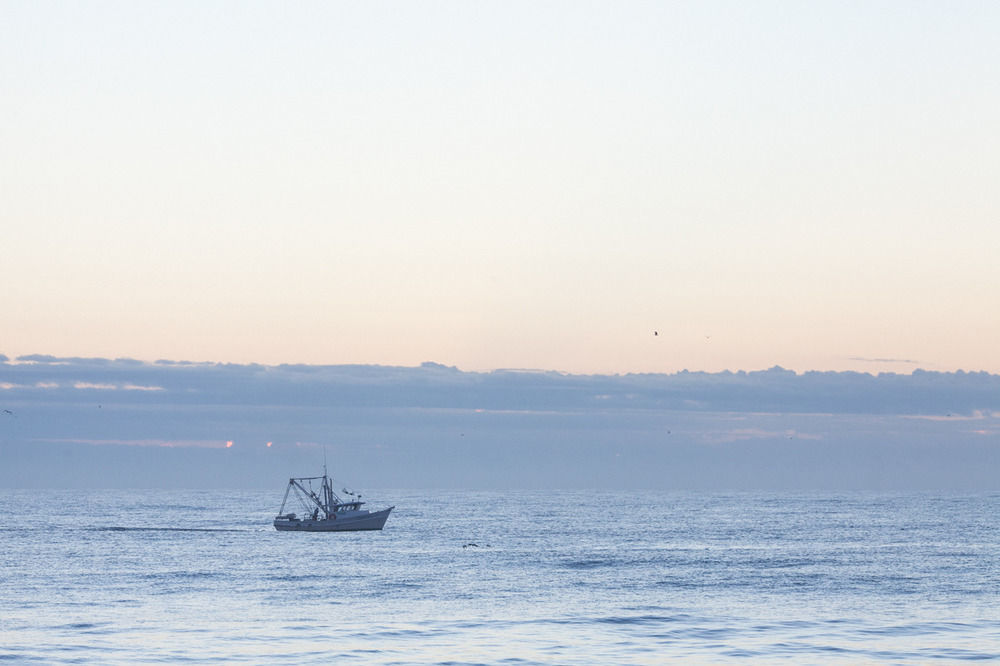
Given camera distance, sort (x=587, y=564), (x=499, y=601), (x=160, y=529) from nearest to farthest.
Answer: (x=499, y=601) → (x=587, y=564) → (x=160, y=529)

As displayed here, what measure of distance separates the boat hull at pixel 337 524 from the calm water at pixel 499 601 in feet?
43.1

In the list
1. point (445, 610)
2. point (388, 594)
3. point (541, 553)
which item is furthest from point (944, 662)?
point (541, 553)

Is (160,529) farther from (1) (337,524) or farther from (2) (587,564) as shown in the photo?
(2) (587,564)

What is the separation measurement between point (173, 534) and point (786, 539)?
84.6 meters

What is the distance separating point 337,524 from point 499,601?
285ft

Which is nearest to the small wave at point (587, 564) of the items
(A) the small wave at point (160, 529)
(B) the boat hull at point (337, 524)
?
(B) the boat hull at point (337, 524)

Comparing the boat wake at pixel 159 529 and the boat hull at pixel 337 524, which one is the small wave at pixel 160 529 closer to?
the boat wake at pixel 159 529

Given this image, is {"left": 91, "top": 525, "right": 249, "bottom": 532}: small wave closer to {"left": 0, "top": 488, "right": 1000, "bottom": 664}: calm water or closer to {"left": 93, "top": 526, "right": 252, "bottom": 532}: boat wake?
{"left": 93, "top": 526, "right": 252, "bottom": 532}: boat wake

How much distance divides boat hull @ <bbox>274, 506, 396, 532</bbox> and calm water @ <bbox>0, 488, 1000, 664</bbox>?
1314 cm

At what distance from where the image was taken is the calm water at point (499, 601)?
209 ft

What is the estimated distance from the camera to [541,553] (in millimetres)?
135375

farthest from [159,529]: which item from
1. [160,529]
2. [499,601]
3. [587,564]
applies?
[499,601]

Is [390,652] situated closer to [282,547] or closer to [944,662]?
[944,662]

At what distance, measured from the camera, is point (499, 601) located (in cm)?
8612
